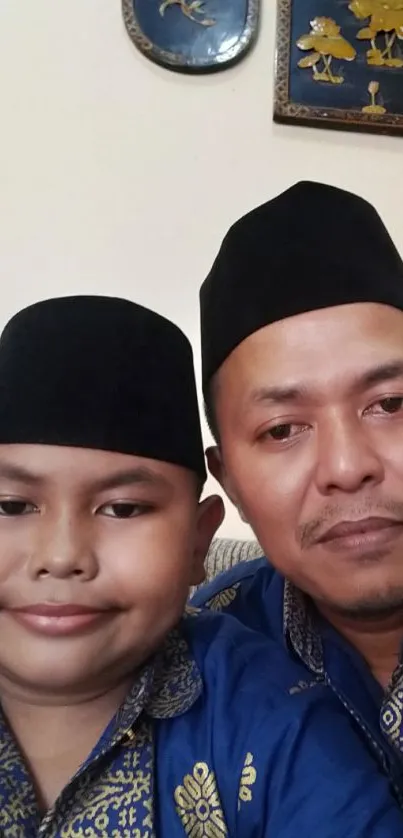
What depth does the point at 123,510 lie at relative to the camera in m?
0.73

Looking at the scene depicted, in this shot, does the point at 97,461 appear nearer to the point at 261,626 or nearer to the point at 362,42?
the point at 261,626

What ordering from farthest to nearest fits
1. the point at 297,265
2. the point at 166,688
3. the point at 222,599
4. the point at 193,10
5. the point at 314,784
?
1. the point at 193,10
2. the point at 222,599
3. the point at 297,265
4. the point at 166,688
5. the point at 314,784

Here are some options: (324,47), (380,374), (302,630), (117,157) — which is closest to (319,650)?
(302,630)

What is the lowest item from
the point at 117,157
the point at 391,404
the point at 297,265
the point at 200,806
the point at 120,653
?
the point at 200,806

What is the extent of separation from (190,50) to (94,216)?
432mm

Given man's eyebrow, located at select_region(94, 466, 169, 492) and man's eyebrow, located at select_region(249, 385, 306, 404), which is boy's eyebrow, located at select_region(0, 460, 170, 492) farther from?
man's eyebrow, located at select_region(249, 385, 306, 404)

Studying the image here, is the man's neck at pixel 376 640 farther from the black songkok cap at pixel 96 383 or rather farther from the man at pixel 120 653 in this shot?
the black songkok cap at pixel 96 383

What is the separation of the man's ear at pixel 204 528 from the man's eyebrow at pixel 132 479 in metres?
0.10

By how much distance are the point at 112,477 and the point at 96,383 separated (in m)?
0.10

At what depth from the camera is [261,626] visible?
105 cm

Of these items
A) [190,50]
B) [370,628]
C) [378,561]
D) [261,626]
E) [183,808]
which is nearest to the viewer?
[183,808]

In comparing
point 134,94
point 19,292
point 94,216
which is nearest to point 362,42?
point 134,94

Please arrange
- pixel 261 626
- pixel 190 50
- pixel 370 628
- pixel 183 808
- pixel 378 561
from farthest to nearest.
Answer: pixel 190 50, pixel 261 626, pixel 370 628, pixel 378 561, pixel 183 808

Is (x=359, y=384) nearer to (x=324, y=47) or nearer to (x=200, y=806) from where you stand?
(x=200, y=806)
